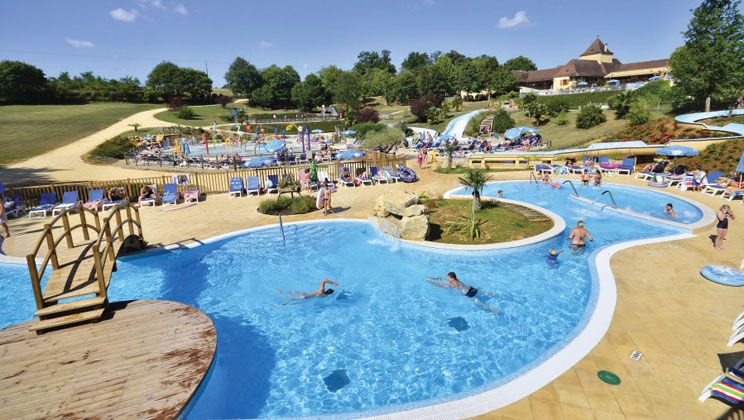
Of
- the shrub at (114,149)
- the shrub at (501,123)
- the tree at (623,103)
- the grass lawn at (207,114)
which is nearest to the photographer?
the shrub at (114,149)

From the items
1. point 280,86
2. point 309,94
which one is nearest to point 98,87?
point 280,86

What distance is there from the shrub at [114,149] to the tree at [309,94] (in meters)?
49.4

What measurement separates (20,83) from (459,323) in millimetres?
94049

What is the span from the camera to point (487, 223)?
550 inches

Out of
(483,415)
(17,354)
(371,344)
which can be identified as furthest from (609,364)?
(17,354)

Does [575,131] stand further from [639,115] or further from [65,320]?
[65,320]

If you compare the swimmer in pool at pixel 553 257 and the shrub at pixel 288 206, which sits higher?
the shrub at pixel 288 206

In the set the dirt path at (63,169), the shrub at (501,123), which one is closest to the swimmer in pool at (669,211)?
the dirt path at (63,169)

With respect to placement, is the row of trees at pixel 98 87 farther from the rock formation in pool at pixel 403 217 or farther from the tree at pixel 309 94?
the rock formation in pool at pixel 403 217

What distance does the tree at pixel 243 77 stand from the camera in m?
99.2

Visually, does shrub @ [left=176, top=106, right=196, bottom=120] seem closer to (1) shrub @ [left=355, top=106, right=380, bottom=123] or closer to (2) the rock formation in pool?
(1) shrub @ [left=355, top=106, right=380, bottom=123]

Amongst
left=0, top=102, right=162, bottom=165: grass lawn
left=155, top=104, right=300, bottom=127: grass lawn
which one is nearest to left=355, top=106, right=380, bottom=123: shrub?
left=155, top=104, right=300, bottom=127: grass lawn

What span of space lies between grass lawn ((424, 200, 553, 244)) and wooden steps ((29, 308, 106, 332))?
938cm

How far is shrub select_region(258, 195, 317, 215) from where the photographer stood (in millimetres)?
16219
